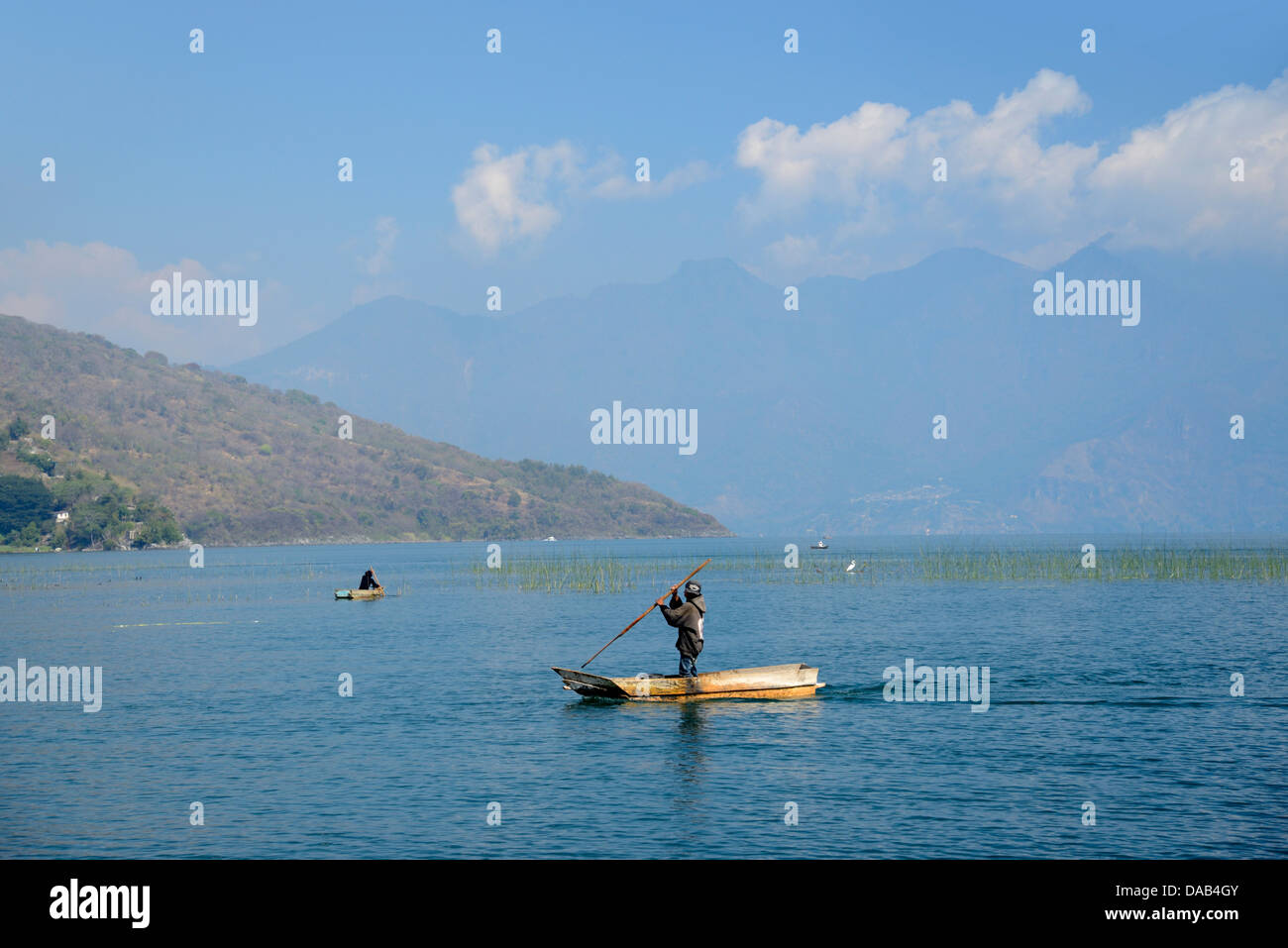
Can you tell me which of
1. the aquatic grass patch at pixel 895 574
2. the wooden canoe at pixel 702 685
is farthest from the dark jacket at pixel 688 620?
the aquatic grass patch at pixel 895 574

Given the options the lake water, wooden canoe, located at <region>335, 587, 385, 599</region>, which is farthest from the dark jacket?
wooden canoe, located at <region>335, 587, 385, 599</region>

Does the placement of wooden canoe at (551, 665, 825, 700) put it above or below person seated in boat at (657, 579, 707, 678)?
below

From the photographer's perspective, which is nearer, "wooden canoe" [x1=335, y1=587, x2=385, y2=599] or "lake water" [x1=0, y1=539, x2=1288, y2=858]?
"lake water" [x1=0, y1=539, x2=1288, y2=858]

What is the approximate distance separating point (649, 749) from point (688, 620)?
16.7 ft

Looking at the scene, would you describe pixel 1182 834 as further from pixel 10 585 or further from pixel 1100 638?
pixel 10 585

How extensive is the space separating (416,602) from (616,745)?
59153 mm

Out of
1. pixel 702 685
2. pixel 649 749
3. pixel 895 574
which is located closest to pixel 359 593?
pixel 895 574

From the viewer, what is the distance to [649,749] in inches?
1155

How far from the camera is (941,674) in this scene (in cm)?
4191

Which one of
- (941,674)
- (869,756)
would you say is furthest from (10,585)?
(869,756)

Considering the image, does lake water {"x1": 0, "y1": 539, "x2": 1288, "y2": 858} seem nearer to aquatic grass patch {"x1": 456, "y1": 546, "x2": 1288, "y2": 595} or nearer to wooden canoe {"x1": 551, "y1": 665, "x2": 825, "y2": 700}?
wooden canoe {"x1": 551, "y1": 665, "x2": 825, "y2": 700}

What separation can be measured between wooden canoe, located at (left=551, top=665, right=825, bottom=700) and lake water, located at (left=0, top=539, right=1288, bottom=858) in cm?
46

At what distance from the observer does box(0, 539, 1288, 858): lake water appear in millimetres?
21109

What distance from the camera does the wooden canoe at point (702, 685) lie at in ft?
115
